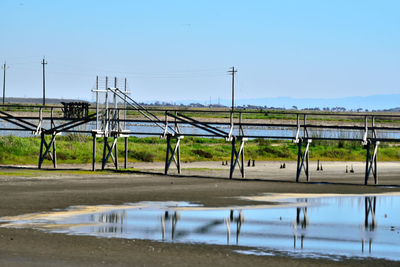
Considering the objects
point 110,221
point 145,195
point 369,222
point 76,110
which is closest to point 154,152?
point 76,110

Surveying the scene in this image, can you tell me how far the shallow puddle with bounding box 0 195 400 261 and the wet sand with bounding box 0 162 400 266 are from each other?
907 millimetres

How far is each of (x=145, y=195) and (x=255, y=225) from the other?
8.70m

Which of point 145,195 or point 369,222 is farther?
point 145,195

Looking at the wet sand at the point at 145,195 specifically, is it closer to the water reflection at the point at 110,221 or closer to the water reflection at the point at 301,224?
the water reflection at the point at 110,221

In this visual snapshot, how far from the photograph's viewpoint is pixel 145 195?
29172mm

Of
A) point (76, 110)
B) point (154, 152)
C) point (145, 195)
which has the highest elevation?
point (76, 110)

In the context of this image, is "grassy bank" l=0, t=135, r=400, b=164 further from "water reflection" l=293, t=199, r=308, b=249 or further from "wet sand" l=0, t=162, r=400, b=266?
"water reflection" l=293, t=199, r=308, b=249

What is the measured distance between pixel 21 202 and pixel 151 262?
1101 cm

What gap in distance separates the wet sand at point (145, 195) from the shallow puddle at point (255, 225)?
91cm

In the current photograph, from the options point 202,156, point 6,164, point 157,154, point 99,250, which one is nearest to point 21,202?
point 99,250

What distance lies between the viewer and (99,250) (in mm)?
16797

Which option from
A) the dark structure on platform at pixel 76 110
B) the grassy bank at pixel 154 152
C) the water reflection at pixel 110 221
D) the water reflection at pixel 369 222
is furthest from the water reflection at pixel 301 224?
the grassy bank at pixel 154 152

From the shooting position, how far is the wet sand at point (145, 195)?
1586cm

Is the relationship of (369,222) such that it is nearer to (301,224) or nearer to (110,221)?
(301,224)
